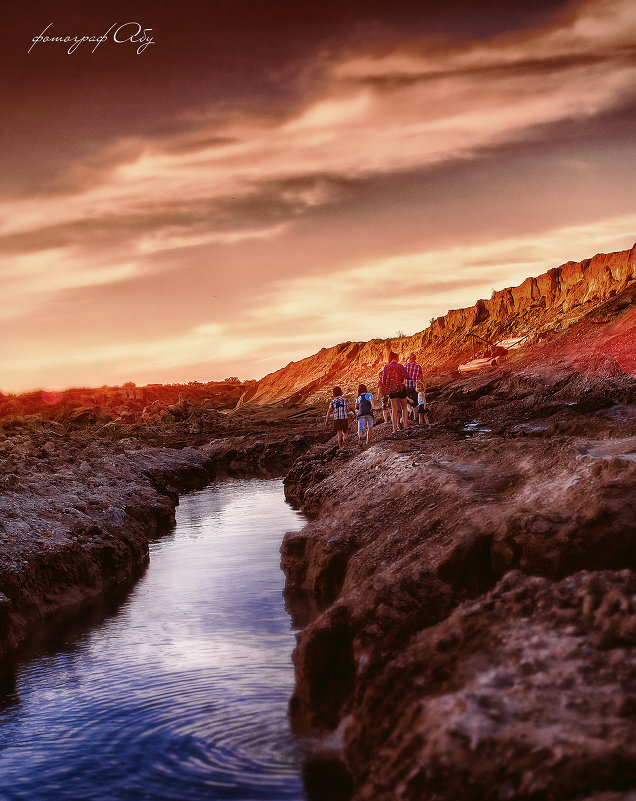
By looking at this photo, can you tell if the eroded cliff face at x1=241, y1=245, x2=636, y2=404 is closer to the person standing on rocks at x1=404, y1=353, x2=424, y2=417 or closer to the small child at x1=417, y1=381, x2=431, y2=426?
the small child at x1=417, y1=381, x2=431, y2=426

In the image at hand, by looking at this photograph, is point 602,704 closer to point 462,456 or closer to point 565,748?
point 565,748

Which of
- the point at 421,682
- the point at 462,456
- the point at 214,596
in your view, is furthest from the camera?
the point at 462,456

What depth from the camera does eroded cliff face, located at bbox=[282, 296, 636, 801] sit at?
4.61 meters

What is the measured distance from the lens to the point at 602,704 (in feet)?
15.5

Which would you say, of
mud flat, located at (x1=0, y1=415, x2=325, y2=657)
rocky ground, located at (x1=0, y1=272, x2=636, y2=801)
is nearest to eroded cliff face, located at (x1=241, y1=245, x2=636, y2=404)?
mud flat, located at (x1=0, y1=415, x2=325, y2=657)

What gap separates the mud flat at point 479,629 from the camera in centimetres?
461

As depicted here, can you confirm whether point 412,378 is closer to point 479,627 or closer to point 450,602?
point 450,602

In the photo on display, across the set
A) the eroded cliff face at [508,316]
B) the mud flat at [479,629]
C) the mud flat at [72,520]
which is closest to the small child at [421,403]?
the mud flat at [72,520]

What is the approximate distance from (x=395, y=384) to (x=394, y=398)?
726 mm

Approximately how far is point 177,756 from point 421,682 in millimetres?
2878

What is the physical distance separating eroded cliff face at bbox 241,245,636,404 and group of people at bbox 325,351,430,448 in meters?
50.9

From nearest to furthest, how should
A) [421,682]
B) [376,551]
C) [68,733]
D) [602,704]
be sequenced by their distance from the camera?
[602,704]
[421,682]
[68,733]
[376,551]

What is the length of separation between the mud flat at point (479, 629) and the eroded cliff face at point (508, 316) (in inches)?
2520

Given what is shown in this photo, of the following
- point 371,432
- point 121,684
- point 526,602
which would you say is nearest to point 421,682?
point 526,602
